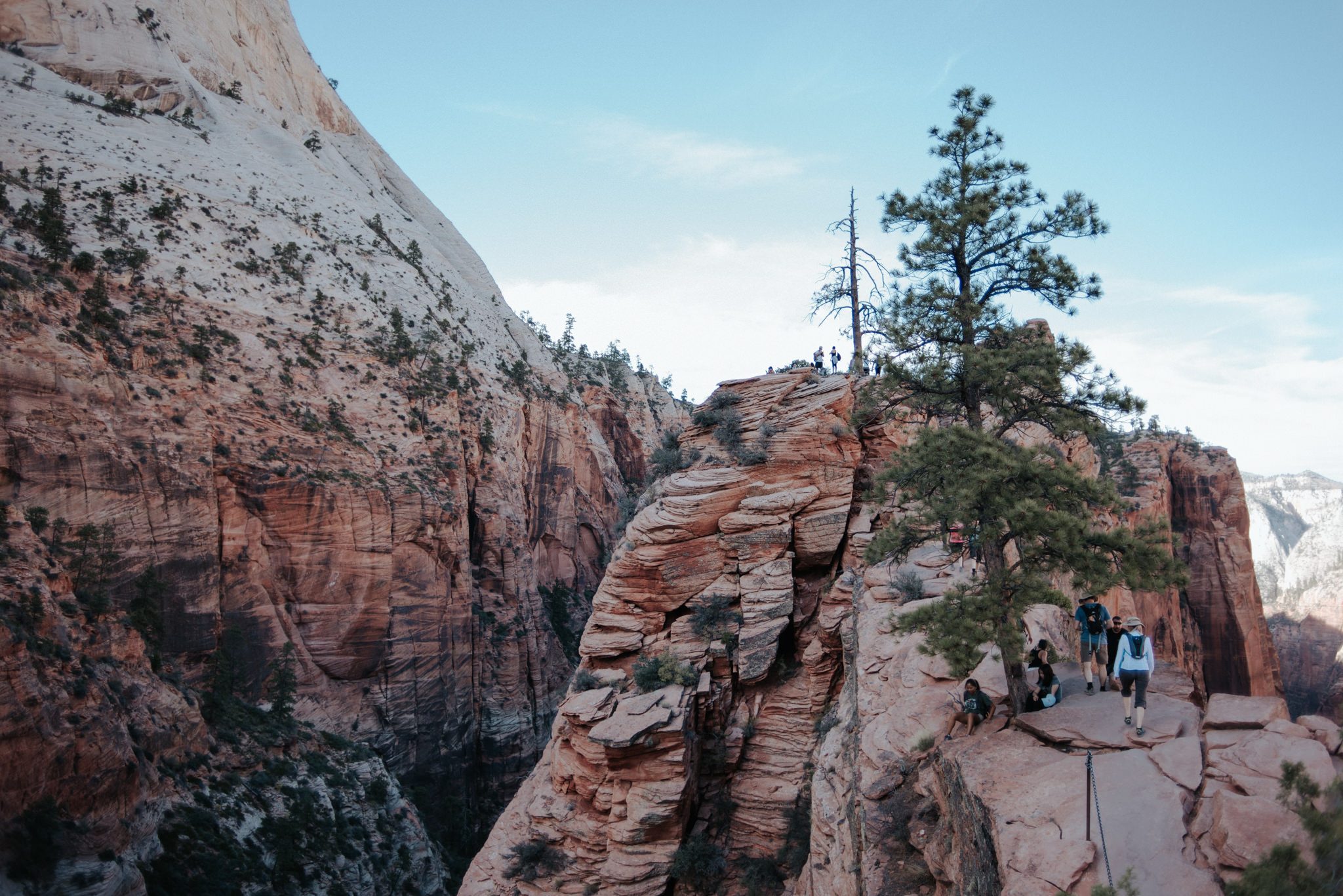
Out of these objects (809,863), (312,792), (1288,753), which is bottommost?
(312,792)

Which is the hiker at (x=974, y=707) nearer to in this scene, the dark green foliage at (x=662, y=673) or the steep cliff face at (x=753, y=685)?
the steep cliff face at (x=753, y=685)

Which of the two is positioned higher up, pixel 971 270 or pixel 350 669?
pixel 971 270

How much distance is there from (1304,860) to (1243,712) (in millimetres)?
3103

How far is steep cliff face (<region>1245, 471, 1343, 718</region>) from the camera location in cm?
4966

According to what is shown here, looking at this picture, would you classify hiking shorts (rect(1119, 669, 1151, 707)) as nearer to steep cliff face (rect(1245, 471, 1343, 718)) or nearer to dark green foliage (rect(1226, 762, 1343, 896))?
steep cliff face (rect(1245, 471, 1343, 718))

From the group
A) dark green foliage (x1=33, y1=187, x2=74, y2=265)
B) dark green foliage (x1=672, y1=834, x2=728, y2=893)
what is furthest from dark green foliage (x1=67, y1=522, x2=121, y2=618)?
dark green foliage (x1=672, y1=834, x2=728, y2=893)

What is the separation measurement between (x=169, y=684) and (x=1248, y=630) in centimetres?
4746

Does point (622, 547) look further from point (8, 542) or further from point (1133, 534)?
point (8, 542)

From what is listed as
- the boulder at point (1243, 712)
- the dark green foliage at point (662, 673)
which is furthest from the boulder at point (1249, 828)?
the dark green foliage at point (662, 673)

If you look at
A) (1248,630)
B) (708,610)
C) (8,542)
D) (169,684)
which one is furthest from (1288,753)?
(1248,630)

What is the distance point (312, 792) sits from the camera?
23953mm

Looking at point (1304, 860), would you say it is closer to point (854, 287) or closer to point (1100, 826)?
point (1100, 826)

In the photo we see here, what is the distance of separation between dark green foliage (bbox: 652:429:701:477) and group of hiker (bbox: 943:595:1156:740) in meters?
11.1

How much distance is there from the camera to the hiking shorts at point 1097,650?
34.6 ft
